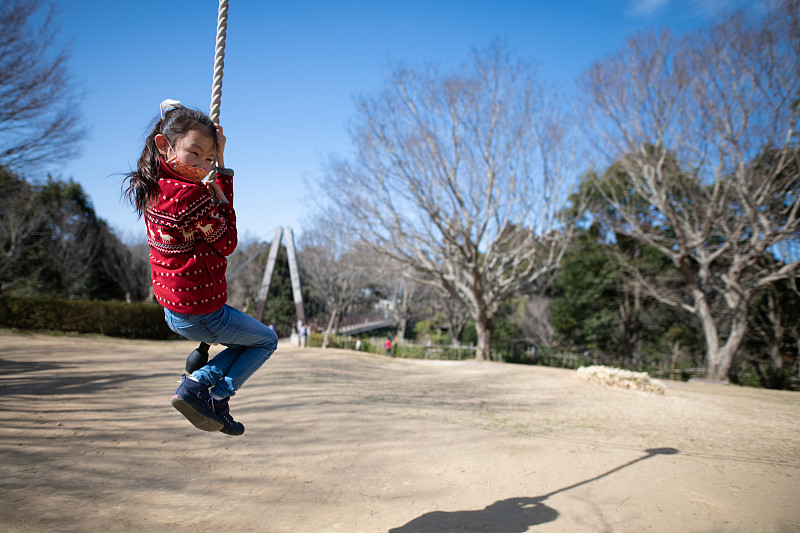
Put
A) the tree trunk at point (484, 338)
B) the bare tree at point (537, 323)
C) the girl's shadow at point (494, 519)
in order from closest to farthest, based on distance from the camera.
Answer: the girl's shadow at point (494, 519)
the tree trunk at point (484, 338)
the bare tree at point (537, 323)

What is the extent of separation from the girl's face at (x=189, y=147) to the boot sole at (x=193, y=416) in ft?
4.02

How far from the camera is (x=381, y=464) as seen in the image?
166 inches

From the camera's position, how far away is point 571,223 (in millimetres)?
18438

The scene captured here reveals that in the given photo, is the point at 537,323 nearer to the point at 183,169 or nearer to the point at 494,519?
the point at 494,519

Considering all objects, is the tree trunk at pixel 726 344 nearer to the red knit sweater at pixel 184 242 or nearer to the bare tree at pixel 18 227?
the red knit sweater at pixel 184 242

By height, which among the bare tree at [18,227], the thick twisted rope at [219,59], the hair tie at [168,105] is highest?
the bare tree at [18,227]

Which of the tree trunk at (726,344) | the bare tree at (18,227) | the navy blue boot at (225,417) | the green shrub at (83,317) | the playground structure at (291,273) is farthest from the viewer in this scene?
the playground structure at (291,273)

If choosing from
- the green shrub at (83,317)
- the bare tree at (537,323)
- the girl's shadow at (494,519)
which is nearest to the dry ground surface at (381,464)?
the girl's shadow at (494,519)

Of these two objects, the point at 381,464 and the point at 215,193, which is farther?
Answer: the point at 381,464

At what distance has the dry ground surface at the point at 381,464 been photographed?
3006 millimetres

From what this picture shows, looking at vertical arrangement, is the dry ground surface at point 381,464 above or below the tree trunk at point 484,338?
below

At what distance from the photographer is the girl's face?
2.25 metres

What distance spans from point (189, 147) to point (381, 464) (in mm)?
3319

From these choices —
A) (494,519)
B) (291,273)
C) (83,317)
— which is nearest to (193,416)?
(494,519)
